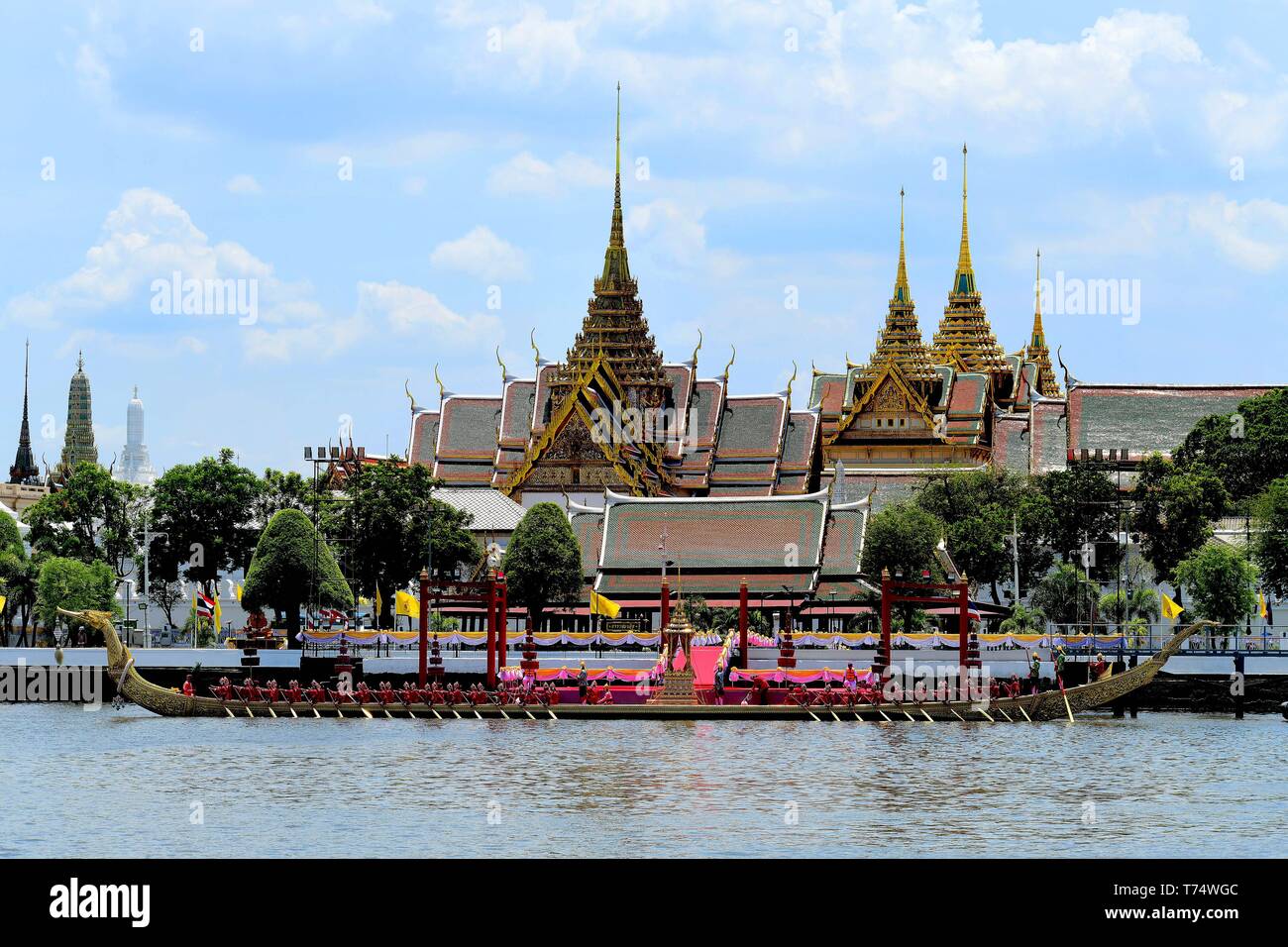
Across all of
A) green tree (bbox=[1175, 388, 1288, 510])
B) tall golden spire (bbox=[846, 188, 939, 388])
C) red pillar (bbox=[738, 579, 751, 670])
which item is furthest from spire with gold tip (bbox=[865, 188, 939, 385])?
red pillar (bbox=[738, 579, 751, 670])

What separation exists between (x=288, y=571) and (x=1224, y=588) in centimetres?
3099

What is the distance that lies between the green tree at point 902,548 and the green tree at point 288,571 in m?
20.0

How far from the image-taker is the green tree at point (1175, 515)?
89.7 meters

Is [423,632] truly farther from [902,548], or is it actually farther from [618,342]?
[618,342]

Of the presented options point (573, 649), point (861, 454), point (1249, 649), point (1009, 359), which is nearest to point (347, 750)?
point (573, 649)

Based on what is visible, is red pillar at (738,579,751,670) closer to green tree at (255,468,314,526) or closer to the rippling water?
the rippling water

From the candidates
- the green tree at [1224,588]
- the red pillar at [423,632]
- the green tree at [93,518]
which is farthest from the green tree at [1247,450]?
the green tree at [93,518]

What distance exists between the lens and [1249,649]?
7256cm

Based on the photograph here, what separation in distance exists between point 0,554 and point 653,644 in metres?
27.3

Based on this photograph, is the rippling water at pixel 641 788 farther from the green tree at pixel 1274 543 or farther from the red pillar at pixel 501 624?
the green tree at pixel 1274 543

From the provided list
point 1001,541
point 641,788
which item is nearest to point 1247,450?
point 1001,541

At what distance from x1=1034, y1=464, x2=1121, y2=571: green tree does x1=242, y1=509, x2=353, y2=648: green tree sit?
28551 mm

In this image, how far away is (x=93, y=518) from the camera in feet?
324

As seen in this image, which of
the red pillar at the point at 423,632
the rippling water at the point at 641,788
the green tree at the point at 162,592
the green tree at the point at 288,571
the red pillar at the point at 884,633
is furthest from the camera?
the green tree at the point at 162,592
